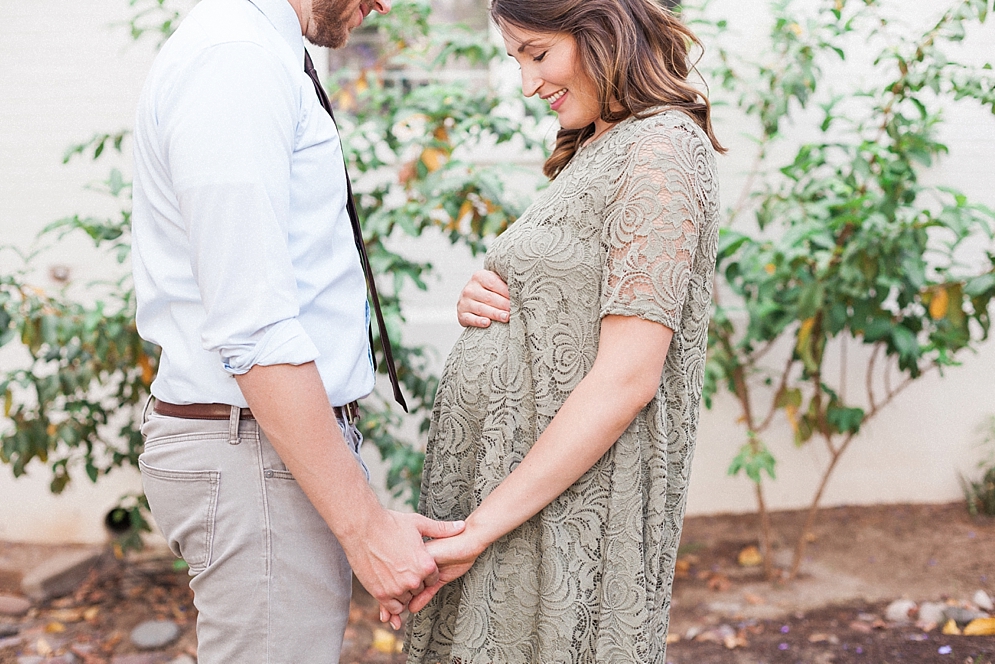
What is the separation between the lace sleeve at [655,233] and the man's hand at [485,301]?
270 mm

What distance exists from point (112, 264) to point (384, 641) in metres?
2.25

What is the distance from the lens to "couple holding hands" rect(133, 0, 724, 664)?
47.6 inches

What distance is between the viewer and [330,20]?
59.4 inches

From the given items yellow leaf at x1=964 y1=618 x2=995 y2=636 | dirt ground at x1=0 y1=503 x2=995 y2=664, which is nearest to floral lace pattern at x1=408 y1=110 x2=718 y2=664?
dirt ground at x1=0 y1=503 x2=995 y2=664

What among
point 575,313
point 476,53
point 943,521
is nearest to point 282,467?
point 575,313

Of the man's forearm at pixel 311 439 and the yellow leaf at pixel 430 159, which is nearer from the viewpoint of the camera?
the man's forearm at pixel 311 439

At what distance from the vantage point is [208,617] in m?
1.38

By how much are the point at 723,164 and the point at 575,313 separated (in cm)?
303

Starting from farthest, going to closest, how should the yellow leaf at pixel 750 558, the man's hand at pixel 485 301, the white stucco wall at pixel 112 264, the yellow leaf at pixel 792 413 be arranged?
1. the yellow leaf at pixel 750 558
2. the white stucco wall at pixel 112 264
3. the yellow leaf at pixel 792 413
4. the man's hand at pixel 485 301

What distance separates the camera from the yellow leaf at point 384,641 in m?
3.36

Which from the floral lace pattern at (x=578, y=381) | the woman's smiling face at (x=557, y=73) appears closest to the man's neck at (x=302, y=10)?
the woman's smiling face at (x=557, y=73)

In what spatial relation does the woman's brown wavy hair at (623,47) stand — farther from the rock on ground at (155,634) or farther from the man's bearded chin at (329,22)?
the rock on ground at (155,634)

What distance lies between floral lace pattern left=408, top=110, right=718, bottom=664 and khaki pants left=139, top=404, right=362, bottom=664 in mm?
323

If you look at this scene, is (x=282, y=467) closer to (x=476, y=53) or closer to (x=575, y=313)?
(x=575, y=313)
